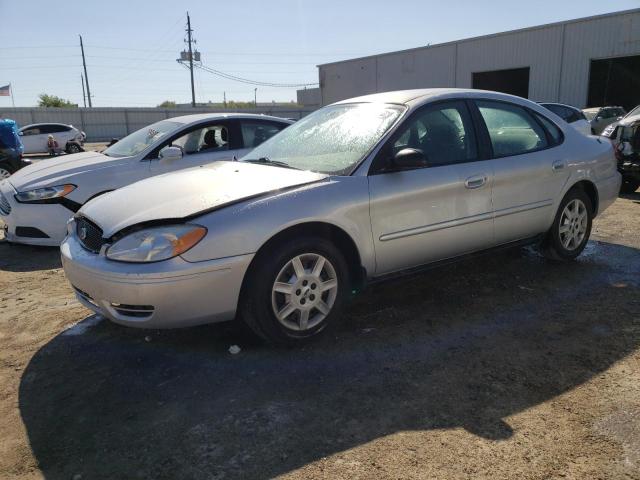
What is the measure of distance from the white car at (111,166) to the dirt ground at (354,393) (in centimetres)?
167

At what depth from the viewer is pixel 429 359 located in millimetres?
3201

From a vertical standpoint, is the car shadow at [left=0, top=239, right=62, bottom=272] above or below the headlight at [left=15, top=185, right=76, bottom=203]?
below

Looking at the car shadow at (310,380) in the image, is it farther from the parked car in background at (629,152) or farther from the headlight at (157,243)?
the parked car in background at (629,152)

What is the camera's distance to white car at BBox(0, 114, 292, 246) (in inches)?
227

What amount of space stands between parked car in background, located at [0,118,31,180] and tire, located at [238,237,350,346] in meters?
9.83

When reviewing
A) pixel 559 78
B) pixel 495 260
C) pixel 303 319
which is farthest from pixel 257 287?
pixel 559 78

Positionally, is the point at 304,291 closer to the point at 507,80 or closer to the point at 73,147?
the point at 73,147

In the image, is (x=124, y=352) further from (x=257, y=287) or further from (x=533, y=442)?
(x=533, y=442)

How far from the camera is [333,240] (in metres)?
3.47

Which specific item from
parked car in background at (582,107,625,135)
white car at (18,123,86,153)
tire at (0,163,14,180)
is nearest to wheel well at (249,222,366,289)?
tire at (0,163,14,180)

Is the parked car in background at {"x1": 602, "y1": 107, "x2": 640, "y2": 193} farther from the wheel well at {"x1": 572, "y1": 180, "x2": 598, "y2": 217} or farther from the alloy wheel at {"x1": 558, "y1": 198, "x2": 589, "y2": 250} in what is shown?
the alloy wheel at {"x1": 558, "y1": 198, "x2": 589, "y2": 250}

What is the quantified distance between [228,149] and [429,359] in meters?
4.28

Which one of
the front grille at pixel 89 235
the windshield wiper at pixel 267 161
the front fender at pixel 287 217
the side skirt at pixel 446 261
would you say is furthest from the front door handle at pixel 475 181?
the front grille at pixel 89 235

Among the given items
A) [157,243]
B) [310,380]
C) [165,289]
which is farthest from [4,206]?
[310,380]
